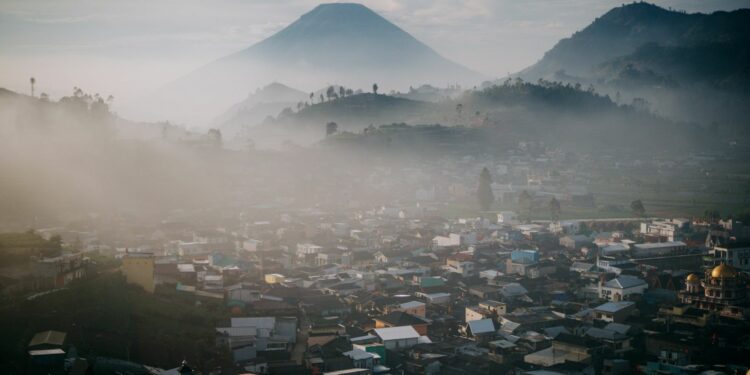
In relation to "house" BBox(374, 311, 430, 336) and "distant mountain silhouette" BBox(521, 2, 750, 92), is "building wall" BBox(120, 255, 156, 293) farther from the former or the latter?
"distant mountain silhouette" BBox(521, 2, 750, 92)

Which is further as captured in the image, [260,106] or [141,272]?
[260,106]

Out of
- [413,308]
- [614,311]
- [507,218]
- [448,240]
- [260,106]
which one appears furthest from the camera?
[260,106]

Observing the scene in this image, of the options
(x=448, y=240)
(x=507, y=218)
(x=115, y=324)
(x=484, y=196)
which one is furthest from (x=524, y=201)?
(x=115, y=324)

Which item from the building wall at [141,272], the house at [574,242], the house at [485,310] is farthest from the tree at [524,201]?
the building wall at [141,272]

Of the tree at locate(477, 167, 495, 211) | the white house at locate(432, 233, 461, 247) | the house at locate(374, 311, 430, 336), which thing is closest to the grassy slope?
the house at locate(374, 311, 430, 336)

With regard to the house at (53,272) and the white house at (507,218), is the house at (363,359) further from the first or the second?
the white house at (507,218)

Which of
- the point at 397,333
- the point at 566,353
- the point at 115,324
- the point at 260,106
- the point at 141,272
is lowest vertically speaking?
the point at 566,353

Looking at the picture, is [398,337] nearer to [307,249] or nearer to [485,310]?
[485,310]
